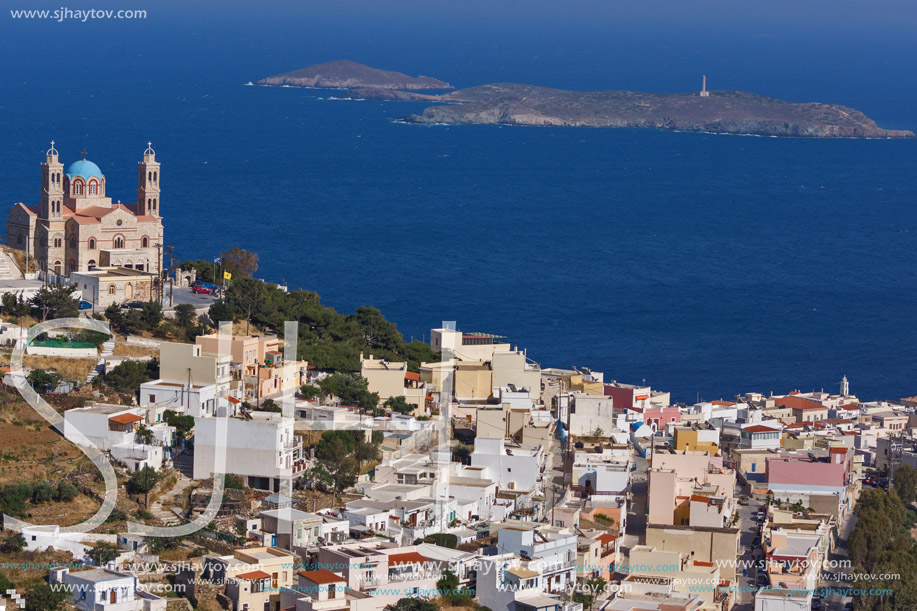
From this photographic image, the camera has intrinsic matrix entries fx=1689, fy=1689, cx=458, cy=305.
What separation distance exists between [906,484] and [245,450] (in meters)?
17.0

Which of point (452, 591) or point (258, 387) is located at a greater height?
point (258, 387)

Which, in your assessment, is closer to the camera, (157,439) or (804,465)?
(157,439)

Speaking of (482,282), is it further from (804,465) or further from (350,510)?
(350,510)

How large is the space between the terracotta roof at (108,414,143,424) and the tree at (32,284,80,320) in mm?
8442

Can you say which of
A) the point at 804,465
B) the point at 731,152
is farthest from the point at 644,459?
the point at 731,152

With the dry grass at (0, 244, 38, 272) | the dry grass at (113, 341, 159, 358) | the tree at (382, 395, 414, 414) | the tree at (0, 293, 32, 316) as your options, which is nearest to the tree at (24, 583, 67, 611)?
the tree at (382, 395, 414, 414)

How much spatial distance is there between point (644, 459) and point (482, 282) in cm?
4494

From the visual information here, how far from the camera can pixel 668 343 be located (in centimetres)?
7206

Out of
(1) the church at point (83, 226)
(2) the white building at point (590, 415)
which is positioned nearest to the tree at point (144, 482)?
(2) the white building at point (590, 415)

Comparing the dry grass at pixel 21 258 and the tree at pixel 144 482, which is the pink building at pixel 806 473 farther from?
the dry grass at pixel 21 258

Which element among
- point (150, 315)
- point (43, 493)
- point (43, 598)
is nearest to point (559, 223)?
point (150, 315)

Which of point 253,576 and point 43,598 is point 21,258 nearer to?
point 253,576

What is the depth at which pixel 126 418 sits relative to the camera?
115 ft

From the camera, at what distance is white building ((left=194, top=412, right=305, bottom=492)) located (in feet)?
113
